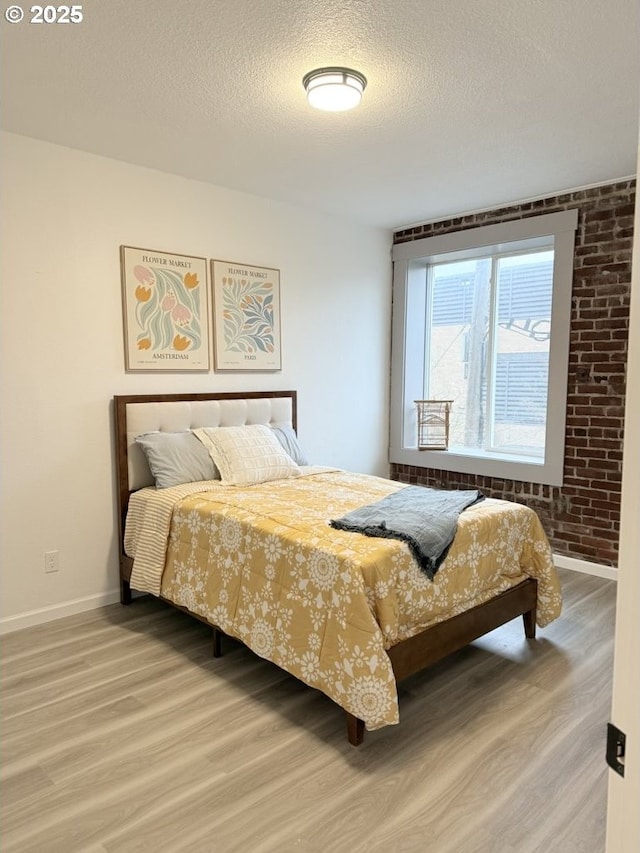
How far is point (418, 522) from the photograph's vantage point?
94.3 inches

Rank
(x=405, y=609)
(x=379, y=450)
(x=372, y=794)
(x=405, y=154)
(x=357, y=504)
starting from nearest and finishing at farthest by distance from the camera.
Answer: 1. (x=372, y=794)
2. (x=405, y=609)
3. (x=357, y=504)
4. (x=405, y=154)
5. (x=379, y=450)

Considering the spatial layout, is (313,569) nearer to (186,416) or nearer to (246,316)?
(186,416)

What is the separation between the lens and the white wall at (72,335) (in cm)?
297

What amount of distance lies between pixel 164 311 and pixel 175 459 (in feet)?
3.12

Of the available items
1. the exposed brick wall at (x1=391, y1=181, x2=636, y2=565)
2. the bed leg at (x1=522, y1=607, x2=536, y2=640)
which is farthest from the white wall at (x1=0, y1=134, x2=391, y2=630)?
the bed leg at (x1=522, y1=607, x2=536, y2=640)

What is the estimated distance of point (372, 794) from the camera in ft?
6.09

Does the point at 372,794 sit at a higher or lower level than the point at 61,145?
lower

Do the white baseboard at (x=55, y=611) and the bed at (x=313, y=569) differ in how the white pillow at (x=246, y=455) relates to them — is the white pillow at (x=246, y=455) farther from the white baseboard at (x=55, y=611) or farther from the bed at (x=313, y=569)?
the white baseboard at (x=55, y=611)

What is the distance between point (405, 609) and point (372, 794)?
63 cm

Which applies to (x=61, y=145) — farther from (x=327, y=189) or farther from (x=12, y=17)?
(x=327, y=189)

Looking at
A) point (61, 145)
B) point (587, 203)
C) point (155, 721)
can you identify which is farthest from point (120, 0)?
point (587, 203)

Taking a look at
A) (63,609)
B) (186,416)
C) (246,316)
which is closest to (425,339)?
(246,316)

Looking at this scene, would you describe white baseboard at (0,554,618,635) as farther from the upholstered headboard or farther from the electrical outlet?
the upholstered headboard

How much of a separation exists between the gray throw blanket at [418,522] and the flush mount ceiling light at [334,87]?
180 cm
